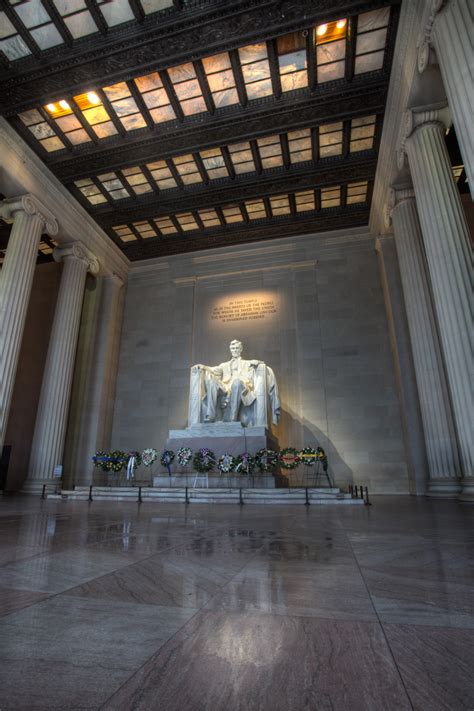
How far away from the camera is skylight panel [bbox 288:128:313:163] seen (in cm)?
1142

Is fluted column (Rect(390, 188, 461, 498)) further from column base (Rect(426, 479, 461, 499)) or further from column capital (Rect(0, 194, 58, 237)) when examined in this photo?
column capital (Rect(0, 194, 58, 237))

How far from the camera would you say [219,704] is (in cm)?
68

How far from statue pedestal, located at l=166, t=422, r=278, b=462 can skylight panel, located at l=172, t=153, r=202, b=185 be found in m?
8.02

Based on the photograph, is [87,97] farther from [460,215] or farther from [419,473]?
[419,473]

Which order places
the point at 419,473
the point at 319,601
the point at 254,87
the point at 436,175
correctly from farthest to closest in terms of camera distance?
the point at 419,473
the point at 254,87
the point at 436,175
the point at 319,601

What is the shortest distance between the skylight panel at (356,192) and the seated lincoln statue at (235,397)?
7021 millimetres

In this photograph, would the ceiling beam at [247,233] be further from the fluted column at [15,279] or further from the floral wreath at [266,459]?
the floral wreath at [266,459]

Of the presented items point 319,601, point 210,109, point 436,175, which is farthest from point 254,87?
point 319,601

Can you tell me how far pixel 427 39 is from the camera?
290 inches

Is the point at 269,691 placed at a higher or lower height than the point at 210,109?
lower

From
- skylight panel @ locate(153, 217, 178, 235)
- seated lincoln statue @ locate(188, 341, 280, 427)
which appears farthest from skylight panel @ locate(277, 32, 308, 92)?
seated lincoln statue @ locate(188, 341, 280, 427)

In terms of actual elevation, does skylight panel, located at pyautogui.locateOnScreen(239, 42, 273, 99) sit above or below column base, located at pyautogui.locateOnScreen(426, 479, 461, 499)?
above

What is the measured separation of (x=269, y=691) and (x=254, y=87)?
12.0 m

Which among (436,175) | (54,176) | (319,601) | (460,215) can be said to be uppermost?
(54,176)
